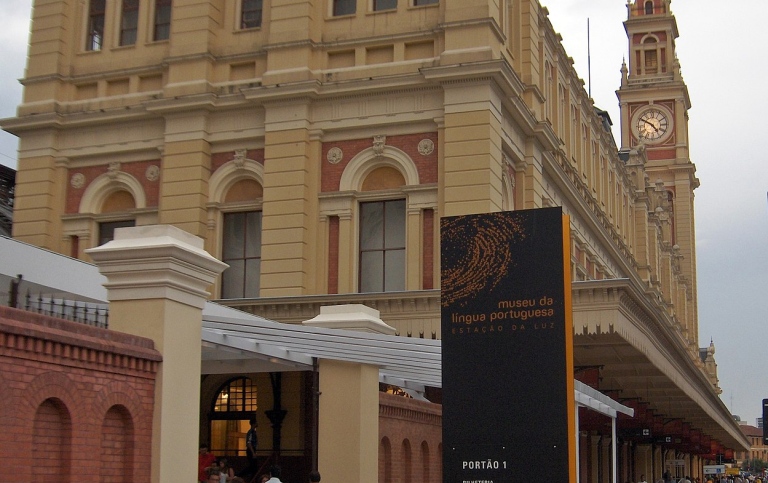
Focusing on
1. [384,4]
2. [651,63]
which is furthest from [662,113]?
[384,4]

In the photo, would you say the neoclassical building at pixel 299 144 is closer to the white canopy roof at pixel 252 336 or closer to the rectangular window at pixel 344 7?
the rectangular window at pixel 344 7

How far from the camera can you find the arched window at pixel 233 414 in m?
25.9

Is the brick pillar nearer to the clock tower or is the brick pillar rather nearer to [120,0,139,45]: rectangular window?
[120,0,139,45]: rectangular window

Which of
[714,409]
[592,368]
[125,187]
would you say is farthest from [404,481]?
[714,409]

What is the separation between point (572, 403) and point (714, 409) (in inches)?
2035

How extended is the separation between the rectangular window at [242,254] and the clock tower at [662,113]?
58.3 m

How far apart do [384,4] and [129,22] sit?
7698 mm

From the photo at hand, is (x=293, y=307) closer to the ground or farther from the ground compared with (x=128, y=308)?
farther from the ground

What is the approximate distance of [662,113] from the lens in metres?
91.0

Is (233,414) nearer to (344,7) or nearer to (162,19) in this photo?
(344,7)

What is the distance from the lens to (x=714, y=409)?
58.9m

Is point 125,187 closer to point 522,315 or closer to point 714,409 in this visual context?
point 522,315

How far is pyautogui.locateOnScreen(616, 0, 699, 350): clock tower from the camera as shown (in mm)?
87812

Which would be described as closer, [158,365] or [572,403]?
[572,403]
